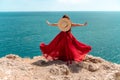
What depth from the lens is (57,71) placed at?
12164 millimetres

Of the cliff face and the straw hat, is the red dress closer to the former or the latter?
the straw hat

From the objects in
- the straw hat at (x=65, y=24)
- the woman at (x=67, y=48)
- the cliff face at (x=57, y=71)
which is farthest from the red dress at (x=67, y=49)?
the cliff face at (x=57, y=71)

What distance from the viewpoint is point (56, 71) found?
12.2m

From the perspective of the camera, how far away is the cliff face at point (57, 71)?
11.3m

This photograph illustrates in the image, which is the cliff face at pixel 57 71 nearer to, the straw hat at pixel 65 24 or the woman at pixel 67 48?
the woman at pixel 67 48

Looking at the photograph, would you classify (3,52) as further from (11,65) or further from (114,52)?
(11,65)

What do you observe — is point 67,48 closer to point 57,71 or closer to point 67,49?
point 67,49

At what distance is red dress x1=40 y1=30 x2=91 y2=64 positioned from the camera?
13562 millimetres

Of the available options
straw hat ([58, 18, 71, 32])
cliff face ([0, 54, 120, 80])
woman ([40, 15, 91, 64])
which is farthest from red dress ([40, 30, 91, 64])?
cliff face ([0, 54, 120, 80])

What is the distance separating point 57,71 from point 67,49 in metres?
1.80

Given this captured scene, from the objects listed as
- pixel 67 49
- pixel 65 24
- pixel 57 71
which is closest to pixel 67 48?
pixel 67 49

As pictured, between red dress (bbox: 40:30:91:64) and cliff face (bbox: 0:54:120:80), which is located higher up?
red dress (bbox: 40:30:91:64)

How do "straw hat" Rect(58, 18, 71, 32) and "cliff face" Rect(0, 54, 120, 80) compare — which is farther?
"straw hat" Rect(58, 18, 71, 32)

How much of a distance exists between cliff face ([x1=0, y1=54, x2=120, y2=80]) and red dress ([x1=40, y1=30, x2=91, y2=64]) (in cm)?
36
